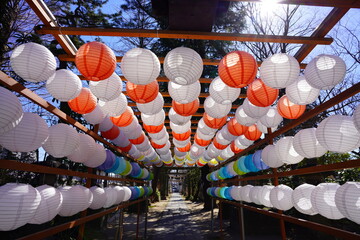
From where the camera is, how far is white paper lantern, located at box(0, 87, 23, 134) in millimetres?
1911

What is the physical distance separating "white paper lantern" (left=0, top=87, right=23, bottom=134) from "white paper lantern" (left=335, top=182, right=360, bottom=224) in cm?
299

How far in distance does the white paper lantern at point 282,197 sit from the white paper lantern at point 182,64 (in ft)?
7.88

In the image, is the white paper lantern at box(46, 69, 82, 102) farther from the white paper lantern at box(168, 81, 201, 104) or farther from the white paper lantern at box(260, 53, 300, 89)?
the white paper lantern at box(260, 53, 300, 89)

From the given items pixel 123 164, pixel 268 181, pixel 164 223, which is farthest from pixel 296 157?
pixel 164 223

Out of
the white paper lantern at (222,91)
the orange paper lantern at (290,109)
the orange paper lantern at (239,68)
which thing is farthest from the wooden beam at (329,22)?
the white paper lantern at (222,91)

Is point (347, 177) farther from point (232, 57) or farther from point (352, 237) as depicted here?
point (232, 57)

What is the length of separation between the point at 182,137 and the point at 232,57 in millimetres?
3425

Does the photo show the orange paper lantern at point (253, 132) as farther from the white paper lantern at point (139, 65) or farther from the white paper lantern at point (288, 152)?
the white paper lantern at point (139, 65)

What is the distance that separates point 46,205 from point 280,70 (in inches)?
118

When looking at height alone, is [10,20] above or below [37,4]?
above

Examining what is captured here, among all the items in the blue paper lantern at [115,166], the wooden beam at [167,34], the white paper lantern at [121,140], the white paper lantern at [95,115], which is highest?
the wooden beam at [167,34]

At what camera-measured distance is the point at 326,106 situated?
2873 mm

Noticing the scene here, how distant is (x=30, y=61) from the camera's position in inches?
97.0

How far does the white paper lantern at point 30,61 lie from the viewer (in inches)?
96.6
